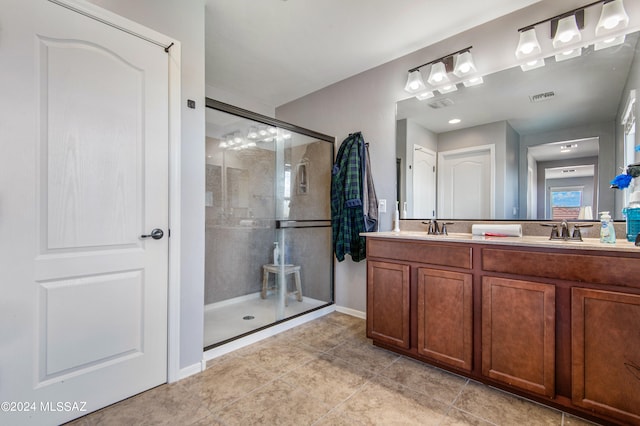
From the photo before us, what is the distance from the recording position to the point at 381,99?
2.89m

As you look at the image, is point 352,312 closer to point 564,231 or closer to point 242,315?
point 242,315

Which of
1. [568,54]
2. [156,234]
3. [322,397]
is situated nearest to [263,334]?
[322,397]

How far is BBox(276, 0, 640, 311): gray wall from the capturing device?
7.10 feet

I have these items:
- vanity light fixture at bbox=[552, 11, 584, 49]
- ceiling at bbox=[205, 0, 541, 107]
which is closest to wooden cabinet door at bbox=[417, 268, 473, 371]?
vanity light fixture at bbox=[552, 11, 584, 49]

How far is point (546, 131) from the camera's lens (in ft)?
6.77

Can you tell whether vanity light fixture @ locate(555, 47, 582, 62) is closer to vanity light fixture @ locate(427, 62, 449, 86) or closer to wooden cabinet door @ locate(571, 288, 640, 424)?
vanity light fixture @ locate(427, 62, 449, 86)

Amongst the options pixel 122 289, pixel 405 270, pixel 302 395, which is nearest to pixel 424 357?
pixel 405 270

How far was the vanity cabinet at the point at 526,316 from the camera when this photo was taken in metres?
1.38

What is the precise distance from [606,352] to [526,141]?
1407mm

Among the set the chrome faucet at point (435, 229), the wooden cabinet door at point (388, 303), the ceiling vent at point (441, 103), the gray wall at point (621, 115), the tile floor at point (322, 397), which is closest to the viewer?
the tile floor at point (322, 397)

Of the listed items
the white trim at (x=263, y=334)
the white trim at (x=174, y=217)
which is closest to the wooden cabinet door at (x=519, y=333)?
the white trim at (x=263, y=334)

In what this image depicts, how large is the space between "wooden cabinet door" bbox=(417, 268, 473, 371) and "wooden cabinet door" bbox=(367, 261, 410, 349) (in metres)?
0.11

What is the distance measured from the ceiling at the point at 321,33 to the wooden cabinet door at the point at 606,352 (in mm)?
1996

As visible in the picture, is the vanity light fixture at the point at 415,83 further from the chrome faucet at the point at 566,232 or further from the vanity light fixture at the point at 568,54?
the chrome faucet at the point at 566,232
